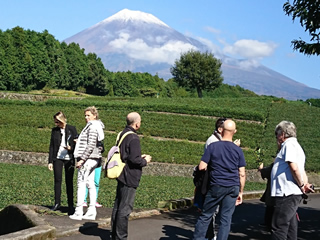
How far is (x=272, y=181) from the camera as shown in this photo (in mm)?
6523

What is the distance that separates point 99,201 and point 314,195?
8.76m

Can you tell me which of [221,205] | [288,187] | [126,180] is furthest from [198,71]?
[288,187]

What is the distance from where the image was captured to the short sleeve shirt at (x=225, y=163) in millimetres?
6699

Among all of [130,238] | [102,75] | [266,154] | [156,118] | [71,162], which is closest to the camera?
[130,238]

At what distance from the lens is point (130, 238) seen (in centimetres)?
780

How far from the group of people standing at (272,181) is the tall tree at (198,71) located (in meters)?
69.2

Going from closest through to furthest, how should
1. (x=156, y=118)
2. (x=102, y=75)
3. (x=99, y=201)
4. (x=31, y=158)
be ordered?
(x=99, y=201) → (x=31, y=158) → (x=156, y=118) → (x=102, y=75)

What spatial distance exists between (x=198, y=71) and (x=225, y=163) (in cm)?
6979

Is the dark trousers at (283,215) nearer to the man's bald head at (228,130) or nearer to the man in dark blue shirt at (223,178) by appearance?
the man in dark blue shirt at (223,178)

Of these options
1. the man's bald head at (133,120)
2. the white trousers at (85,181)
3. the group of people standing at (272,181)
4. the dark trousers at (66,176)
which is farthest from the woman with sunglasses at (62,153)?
the group of people standing at (272,181)

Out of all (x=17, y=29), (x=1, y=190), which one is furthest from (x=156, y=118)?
(x=17, y=29)

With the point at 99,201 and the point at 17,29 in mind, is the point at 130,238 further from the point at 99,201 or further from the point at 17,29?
the point at 17,29

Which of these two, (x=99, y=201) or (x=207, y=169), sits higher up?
(x=207, y=169)

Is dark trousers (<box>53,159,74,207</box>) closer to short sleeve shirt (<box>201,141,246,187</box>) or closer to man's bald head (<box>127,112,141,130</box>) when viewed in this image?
man's bald head (<box>127,112,141,130</box>)
